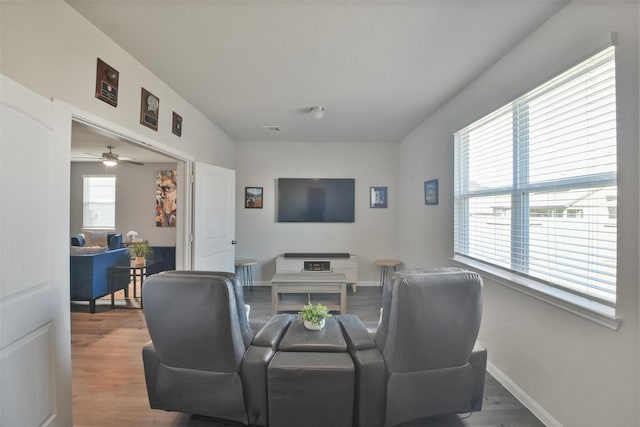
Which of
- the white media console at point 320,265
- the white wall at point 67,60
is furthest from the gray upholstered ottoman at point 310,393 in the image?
the white media console at point 320,265

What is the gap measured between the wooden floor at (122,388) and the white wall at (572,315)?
236 mm

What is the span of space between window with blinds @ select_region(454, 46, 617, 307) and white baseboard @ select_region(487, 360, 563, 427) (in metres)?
0.84

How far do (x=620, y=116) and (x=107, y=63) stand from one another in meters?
3.18

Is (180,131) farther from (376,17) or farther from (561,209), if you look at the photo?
(561,209)

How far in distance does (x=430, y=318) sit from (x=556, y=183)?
1237 millimetres

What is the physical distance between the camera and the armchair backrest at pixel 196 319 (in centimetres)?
142

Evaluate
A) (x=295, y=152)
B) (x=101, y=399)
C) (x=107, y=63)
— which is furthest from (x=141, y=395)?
(x=295, y=152)

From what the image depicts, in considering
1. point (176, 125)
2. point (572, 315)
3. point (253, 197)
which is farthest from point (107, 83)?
point (572, 315)

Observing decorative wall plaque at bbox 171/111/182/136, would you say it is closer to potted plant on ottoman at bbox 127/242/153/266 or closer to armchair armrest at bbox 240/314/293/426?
potted plant on ottoman at bbox 127/242/153/266

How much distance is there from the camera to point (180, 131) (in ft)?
9.50

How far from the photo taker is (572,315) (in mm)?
1515

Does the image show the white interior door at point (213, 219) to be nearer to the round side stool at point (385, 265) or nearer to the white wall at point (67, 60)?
the white wall at point (67, 60)

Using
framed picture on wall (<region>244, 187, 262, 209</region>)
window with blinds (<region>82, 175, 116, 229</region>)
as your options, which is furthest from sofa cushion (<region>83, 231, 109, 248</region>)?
framed picture on wall (<region>244, 187, 262, 209</region>)

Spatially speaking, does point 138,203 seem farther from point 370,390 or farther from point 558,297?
point 558,297
